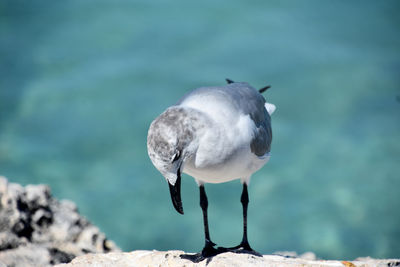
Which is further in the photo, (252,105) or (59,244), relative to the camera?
(59,244)

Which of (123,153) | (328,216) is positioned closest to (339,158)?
(328,216)

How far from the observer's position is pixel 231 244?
7.20 meters

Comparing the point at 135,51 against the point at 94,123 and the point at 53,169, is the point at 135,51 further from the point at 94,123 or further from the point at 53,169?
the point at 53,169

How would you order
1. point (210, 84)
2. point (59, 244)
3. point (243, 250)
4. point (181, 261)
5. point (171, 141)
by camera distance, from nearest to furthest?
point (171, 141) → point (181, 261) → point (243, 250) → point (59, 244) → point (210, 84)

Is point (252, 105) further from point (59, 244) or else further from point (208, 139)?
→ point (59, 244)

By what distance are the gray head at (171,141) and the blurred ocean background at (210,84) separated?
4.09m

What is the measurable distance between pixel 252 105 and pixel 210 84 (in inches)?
211

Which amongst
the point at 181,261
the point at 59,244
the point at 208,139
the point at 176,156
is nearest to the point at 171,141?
the point at 176,156

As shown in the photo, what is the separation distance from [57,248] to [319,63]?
660 cm

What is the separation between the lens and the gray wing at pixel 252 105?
3.82 meters

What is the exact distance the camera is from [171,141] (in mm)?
3158

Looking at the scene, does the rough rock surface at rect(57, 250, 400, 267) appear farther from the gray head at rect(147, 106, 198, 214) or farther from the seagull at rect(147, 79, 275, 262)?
the gray head at rect(147, 106, 198, 214)

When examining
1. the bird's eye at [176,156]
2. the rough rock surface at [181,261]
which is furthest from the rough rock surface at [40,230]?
the bird's eye at [176,156]

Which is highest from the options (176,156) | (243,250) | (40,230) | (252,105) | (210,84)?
(210,84)
